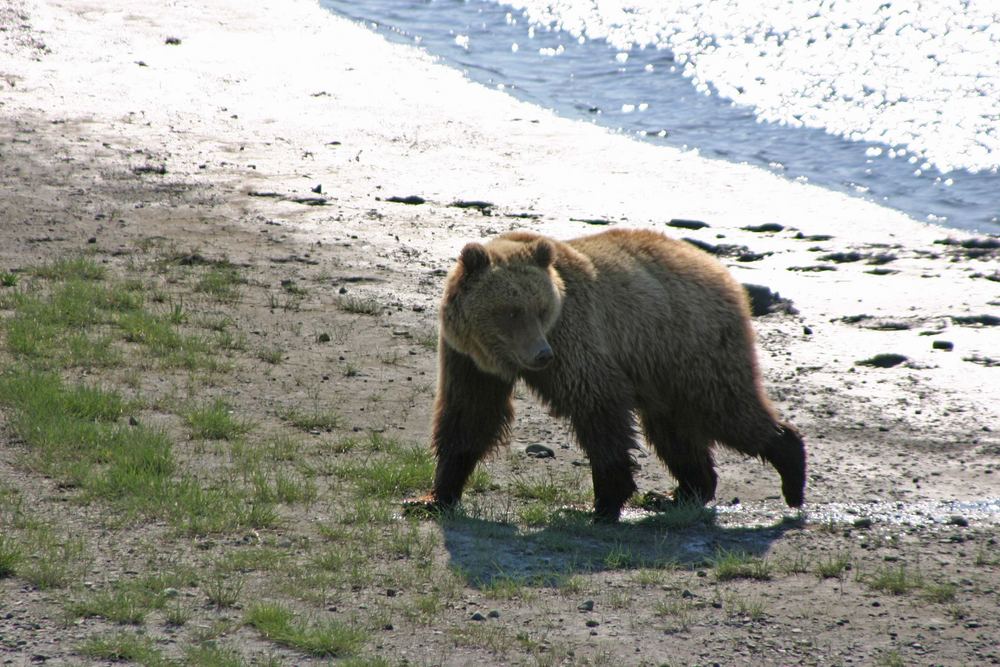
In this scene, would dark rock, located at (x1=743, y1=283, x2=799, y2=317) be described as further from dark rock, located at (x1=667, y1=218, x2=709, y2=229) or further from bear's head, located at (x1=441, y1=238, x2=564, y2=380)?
bear's head, located at (x1=441, y1=238, x2=564, y2=380)

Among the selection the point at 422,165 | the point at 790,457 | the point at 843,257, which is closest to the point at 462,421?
the point at 790,457

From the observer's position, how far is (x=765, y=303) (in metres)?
9.95

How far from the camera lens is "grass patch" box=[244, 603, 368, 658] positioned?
A: 475 centimetres

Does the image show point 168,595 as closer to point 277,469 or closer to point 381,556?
point 381,556

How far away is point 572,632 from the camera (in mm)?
5020

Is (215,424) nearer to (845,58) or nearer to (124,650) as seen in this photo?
(124,650)

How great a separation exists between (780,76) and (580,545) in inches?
515

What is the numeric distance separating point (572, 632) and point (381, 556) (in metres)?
1.07

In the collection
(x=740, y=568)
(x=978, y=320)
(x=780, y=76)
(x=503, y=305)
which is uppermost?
(x=780, y=76)

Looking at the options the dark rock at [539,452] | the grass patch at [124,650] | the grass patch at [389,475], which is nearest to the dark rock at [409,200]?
the dark rock at [539,452]

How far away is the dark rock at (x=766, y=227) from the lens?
12070mm

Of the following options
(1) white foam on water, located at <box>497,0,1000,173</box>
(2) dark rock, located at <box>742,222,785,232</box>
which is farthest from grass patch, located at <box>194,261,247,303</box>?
(1) white foam on water, located at <box>497,0,1000,173</box>

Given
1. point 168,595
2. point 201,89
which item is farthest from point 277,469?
point 201,89

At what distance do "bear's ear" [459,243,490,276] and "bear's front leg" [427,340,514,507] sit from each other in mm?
428
